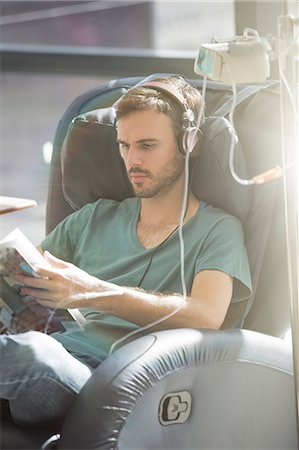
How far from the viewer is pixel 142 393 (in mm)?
1704

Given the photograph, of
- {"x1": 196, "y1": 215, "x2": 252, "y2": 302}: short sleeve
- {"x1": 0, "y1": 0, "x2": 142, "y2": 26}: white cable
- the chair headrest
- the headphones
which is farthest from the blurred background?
{"x1": 196, "y1": 215, "x2": 252, "y2": 302}: short sleeve

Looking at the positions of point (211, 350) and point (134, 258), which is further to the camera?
point (134, 258)

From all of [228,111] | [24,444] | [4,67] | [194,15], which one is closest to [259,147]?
[228,111]

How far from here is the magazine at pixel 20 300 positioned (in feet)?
5.91

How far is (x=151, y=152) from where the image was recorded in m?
1.93

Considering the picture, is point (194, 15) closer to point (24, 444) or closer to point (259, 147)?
point (259, 147)

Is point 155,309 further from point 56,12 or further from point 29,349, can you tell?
point 56,12

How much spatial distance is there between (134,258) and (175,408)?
0.33m

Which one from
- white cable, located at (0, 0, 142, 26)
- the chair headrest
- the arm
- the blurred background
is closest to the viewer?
the arm

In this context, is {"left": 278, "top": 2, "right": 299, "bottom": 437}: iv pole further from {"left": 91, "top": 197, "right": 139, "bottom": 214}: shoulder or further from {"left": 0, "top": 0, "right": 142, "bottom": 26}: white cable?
{"left": 0, "top": 0, "right": 142, "bottom": 26}: white cable

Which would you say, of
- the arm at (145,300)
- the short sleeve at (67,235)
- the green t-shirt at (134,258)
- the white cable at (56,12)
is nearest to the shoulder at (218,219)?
the green t-shirt at (134,258)

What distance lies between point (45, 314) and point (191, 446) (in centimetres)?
36

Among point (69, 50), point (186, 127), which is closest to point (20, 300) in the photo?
point (186, 127)

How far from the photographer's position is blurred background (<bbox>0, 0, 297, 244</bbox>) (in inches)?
143
